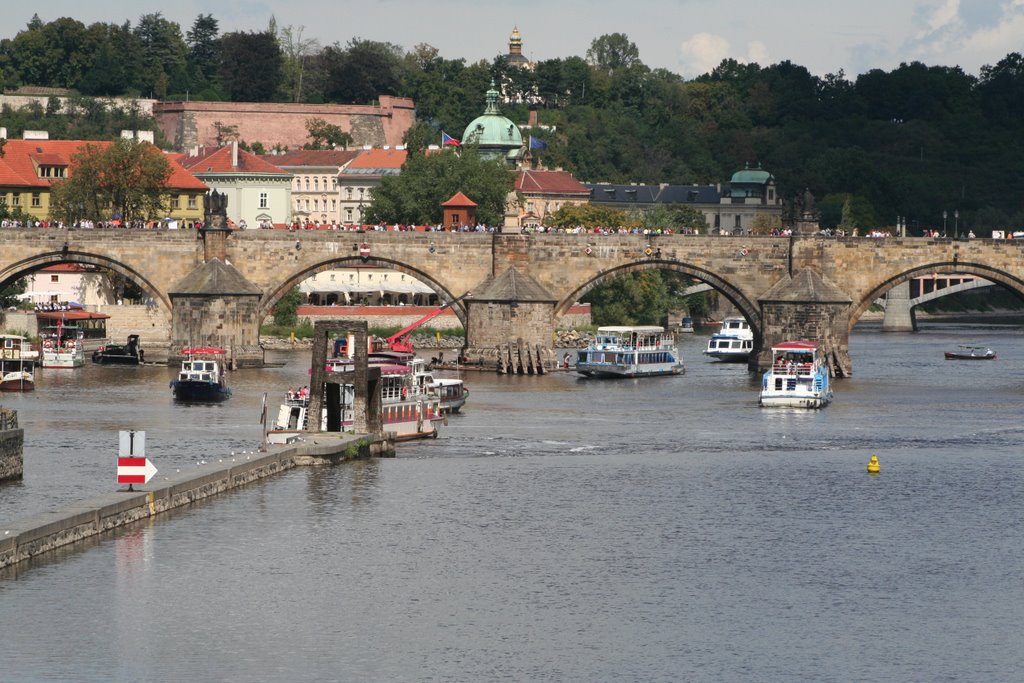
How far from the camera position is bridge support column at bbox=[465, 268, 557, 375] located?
89188 mm

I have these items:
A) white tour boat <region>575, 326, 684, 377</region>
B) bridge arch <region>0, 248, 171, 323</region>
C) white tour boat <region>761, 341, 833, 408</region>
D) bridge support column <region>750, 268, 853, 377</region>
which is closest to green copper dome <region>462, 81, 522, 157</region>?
white tour boat <region>575, 326, 684, 377</region>

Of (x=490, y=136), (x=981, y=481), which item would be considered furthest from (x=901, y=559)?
(x=490, y=136)

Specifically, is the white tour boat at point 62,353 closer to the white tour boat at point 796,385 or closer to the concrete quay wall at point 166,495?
the white tour boat at point 796,385

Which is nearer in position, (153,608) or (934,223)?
(153,608)

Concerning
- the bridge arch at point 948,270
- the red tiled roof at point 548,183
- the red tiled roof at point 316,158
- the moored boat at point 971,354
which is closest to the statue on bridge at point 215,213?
the bridge arch at point 948,270

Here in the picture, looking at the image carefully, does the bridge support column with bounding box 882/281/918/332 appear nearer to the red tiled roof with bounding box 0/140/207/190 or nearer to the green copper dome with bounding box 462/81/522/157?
the green copper dome with bounding box 462/81/522/157

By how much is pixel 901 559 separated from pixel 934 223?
139818mm

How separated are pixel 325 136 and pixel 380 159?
21.8 meters

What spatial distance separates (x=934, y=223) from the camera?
17950 cm

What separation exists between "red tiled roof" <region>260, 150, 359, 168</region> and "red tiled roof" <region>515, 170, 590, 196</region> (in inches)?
558

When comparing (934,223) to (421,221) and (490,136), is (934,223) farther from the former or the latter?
(421,221)

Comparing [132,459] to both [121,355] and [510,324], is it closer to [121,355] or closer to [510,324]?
[510,324]

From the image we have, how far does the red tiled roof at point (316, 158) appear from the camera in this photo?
553 feet

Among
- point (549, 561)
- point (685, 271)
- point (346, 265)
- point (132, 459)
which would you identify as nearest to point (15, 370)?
point (346, 265)
